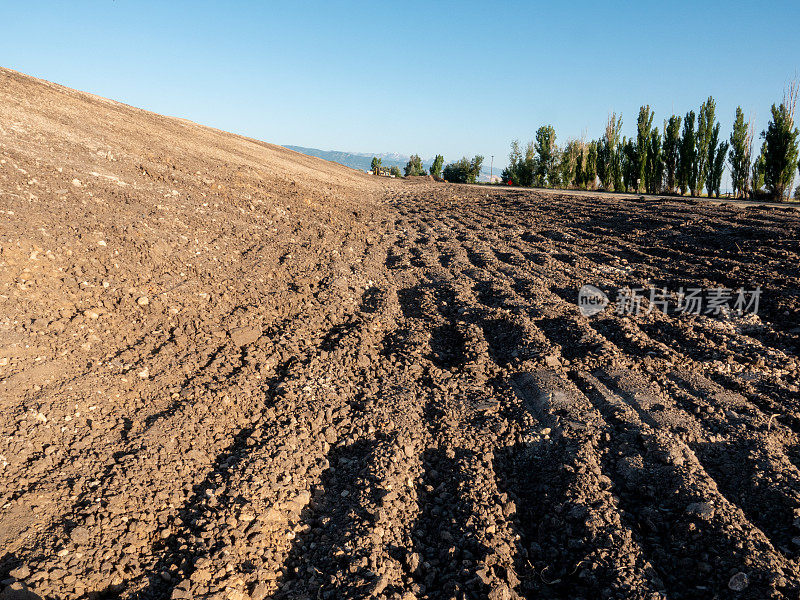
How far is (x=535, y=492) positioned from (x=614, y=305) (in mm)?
3550

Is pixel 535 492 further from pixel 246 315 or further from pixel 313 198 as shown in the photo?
pixel 313 198

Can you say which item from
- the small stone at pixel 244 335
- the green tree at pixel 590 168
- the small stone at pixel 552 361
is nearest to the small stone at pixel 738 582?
the small stone at pixel 552 361

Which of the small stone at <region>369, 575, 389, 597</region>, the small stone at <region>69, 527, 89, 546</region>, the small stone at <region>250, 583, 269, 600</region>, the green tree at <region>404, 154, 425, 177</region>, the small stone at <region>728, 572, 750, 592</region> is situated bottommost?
the small stone at <region>250, 583, 269, 600</region>


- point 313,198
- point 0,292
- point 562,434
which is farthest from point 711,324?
point 313,198

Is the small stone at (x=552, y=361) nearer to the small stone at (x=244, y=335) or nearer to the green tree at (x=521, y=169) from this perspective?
the small stone at (x=244, y=335)

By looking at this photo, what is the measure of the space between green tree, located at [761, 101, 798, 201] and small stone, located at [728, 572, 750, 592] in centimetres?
2767

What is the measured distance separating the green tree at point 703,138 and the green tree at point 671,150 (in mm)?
1179

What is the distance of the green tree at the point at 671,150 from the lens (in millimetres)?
28500

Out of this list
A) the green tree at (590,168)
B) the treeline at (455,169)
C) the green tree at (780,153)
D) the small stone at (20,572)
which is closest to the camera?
the small stone at (20,572)

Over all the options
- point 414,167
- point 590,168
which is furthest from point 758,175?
point 414,167

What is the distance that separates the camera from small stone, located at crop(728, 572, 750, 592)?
1989mm

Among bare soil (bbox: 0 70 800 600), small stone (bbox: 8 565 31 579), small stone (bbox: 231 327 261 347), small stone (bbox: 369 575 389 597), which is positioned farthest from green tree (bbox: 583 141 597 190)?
small stone (bbox: 8 565 31 579)

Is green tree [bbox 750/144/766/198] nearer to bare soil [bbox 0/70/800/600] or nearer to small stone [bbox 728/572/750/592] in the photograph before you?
bare soil [bbox 0/70/800/600]

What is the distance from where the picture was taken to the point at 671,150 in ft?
95.0
